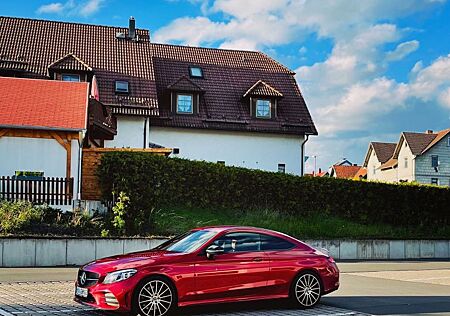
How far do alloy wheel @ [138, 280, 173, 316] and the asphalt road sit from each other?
765 millimetres

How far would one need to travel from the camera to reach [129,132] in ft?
119

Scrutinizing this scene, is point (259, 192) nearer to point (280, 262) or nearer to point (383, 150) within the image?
point (280, 262)

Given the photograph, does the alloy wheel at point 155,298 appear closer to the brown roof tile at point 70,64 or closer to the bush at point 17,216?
the bush at point 17,216

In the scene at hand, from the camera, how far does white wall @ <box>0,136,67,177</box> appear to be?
85.7ft

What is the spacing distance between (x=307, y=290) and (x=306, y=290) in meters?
0.03

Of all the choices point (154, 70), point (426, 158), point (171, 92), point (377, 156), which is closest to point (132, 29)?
point (154, 70)

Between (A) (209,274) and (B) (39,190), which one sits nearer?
(A) (209,274)

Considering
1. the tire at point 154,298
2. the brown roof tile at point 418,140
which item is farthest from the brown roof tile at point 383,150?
the tire at point 154,298

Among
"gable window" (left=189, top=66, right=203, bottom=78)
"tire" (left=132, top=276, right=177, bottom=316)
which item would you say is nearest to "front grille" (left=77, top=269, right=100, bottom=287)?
"tire" (left=132, top=276, right=177, bottom=316)

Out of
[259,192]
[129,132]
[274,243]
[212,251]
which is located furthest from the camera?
[129,132]

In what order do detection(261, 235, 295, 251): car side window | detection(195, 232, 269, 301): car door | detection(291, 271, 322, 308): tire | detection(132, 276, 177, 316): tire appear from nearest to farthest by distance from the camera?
detection(132, 276, 177, 316): tire, detection(195, 232, 269, 301): car door, detection(291, 271, 322, 308): tire, detection(261, 235, 295, 251): car side window

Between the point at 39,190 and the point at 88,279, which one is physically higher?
the point at 39,190

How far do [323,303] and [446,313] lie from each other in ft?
7.15

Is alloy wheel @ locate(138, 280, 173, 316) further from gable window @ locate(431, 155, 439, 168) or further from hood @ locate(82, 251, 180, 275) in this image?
gable window @ locate(431, 155, 439, 168)
